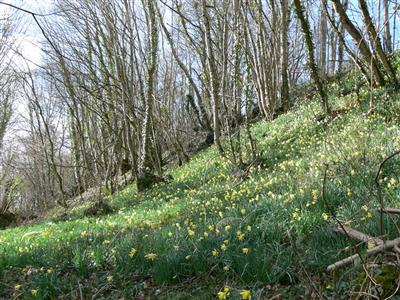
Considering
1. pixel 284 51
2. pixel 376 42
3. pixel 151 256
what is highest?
pixel 284 51

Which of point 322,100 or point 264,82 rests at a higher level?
point 264,82

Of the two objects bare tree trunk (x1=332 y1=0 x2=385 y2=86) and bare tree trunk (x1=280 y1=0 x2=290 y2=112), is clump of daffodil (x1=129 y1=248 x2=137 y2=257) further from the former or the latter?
bare tree trunk (x1=280 y1=0 x2=290 y2=112)

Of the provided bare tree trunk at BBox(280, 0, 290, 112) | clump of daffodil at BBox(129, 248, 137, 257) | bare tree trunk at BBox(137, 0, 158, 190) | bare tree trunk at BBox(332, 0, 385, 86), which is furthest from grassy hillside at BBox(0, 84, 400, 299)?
bare tree trunk at BBox(280, 0, 290, 112)

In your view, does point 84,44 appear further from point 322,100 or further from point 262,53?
point 322,100

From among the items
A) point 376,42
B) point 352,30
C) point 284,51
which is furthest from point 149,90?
point 376,42

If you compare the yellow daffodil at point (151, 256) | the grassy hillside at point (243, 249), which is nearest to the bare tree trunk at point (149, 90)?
the grassy hillside at point (243, 249)

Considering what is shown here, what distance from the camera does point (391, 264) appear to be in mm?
2666

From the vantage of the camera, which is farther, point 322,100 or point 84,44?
point 84,44

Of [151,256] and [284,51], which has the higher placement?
[284,51]

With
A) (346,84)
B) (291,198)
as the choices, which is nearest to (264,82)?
(346,84)

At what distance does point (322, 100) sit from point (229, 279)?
743 cm

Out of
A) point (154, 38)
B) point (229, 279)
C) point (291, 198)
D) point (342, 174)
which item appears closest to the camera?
point (229, 279)

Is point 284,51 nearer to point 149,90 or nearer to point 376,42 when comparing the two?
point 149,90

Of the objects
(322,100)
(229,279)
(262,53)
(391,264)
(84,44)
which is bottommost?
(229,279)
